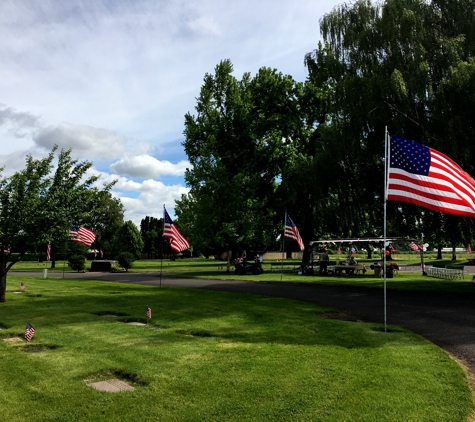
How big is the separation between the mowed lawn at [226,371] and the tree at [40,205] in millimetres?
3996

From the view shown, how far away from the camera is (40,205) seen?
1427cm

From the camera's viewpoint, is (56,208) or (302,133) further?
(302,133)

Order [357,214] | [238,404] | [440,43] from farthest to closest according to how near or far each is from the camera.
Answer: [357,214] < [440,43] < [238,404]

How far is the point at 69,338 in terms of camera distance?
8.53m

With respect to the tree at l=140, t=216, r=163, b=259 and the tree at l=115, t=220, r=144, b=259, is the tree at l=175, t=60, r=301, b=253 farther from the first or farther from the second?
the tree at l=140, t=216, r=163, b=259

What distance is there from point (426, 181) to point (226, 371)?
20.2 ft

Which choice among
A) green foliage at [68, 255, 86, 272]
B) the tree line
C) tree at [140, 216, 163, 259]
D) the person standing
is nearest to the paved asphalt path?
the tree line

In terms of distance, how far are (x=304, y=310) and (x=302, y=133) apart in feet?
91.0

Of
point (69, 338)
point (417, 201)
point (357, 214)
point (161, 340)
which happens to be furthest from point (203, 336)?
point (357, 214)

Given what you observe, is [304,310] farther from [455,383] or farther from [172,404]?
[172,404]

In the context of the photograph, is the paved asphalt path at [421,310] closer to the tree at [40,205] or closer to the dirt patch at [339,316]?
the dirt patch at [339,316]

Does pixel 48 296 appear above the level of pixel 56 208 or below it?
below

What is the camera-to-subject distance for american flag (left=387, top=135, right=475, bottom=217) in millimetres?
9320

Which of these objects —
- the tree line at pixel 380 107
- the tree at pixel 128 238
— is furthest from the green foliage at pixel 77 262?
the tree at pixel 128 238
